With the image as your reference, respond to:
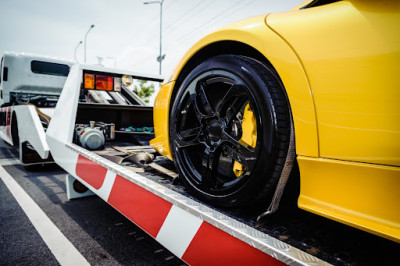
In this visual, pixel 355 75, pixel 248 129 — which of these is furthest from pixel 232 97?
pixel 355 75

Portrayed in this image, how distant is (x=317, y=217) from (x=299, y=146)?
48cm

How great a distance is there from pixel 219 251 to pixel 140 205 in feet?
2.03

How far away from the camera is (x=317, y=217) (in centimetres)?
122

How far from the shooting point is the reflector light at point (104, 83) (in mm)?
2523

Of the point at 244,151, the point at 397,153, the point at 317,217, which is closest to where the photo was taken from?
the point at 397,153

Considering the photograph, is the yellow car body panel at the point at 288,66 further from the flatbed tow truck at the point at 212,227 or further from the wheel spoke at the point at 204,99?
the flatbed tow truck at the point at 212,227

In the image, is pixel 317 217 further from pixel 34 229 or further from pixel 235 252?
pixel 34 229

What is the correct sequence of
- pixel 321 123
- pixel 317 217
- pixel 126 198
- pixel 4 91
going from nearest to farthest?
pixel 321 123 < pixel 317 217 < pixel 126 198 < pixel 4 91

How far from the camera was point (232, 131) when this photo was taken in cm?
127

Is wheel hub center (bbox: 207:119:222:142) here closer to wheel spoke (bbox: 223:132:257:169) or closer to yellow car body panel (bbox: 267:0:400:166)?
wheel spoke (bbox: 223:132:257:169)

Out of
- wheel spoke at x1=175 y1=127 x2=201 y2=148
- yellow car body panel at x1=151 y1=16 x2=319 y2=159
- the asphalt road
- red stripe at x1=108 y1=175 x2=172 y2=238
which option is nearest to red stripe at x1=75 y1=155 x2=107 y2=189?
red stripe at x1=108 y1=175 x2=172 y2=238

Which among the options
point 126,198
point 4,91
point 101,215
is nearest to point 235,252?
point 126,198

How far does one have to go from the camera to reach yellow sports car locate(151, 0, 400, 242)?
76 cm

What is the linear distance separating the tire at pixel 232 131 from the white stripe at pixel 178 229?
16cm
